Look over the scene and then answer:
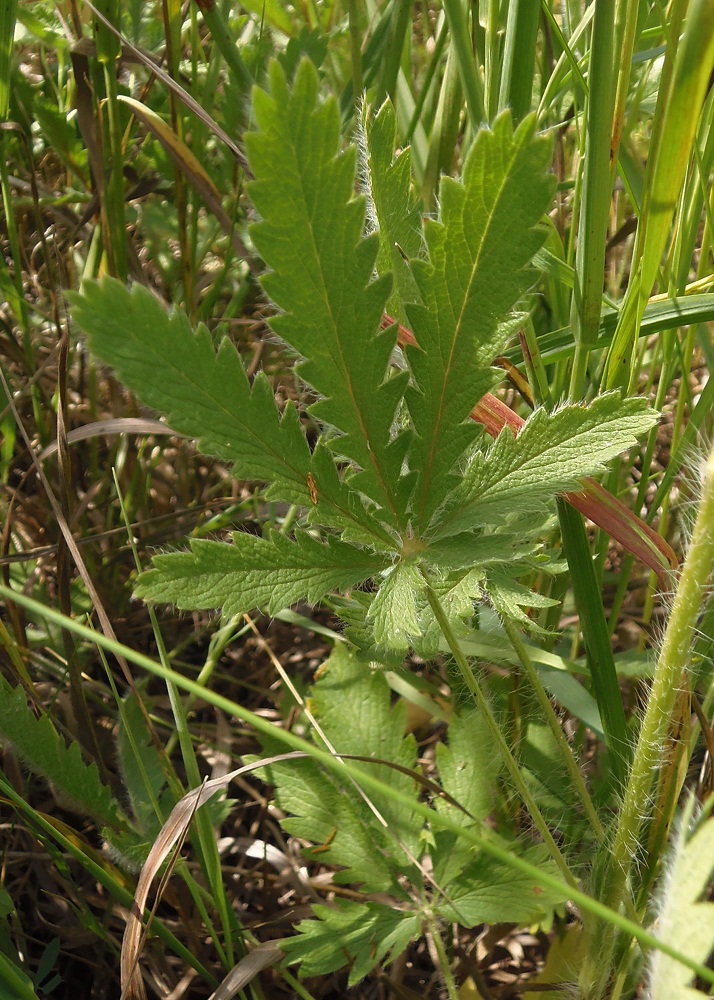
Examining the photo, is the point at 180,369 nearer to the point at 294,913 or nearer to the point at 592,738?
the point at 294,913

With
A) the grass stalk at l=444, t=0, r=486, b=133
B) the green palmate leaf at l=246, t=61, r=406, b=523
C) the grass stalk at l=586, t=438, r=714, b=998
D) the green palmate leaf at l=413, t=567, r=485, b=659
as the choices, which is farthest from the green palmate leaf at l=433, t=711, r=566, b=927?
the grass stalk at l=444, t=0, r=486, b=133

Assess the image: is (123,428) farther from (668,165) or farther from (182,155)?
(668,165)

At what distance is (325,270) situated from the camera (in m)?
0.75

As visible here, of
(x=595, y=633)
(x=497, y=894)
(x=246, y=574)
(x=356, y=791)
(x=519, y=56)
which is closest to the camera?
(x=246, y=574)

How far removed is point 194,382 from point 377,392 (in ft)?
0.55

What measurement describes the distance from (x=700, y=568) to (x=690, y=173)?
62 cm

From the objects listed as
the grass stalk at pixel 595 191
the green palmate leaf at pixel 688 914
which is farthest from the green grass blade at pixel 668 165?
the green palmate leaf at pixel 688 914

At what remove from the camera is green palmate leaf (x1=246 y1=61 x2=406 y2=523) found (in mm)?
683

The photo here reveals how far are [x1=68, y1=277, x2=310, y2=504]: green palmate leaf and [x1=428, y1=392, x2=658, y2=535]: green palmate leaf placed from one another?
172 mm

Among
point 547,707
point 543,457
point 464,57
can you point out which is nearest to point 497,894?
point 547,707

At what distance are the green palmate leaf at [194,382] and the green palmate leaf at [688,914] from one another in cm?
46

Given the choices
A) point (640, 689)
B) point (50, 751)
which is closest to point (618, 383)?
point (640, 689)

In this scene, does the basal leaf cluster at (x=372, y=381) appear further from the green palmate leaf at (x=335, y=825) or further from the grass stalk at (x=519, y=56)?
the green palmate leaf at (x=335, y=825)

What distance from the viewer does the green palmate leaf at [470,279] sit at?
0.73 metres
